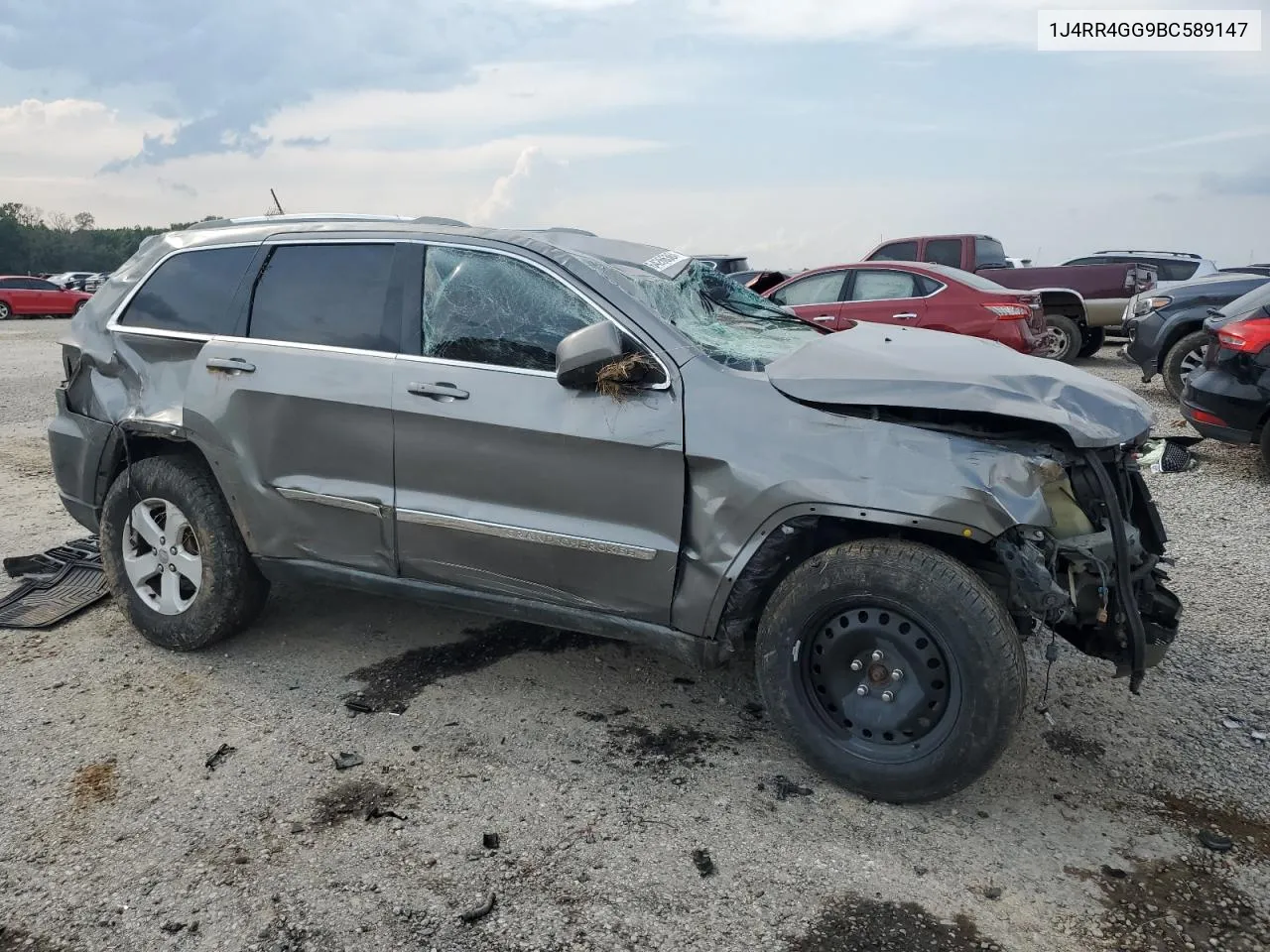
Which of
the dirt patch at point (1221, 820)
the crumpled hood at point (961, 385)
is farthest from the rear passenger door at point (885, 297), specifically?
the dirt patch at point (1221, 820)

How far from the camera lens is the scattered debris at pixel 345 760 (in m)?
3.46

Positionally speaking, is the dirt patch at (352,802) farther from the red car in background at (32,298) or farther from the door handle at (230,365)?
the red car in background at (32,298)

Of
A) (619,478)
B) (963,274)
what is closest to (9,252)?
Result: (963,274)

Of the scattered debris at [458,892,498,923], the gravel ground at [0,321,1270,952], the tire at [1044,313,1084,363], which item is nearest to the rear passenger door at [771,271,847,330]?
the tire at [1044,313,1084,363]

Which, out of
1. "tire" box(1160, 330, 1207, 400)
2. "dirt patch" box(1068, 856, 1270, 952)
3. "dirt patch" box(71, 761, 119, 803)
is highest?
"tire" box(1160, 330, 1207, 400)

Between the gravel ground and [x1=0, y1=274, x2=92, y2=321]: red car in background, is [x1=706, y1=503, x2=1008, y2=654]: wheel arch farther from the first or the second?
[x1=0, y1=274, x2=92, y2=321]: red car in background

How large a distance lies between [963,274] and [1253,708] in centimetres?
800

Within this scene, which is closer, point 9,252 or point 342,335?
point 342,335

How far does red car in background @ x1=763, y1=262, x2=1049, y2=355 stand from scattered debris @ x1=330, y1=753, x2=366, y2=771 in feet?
26.0

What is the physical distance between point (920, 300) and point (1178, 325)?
2.56 metres

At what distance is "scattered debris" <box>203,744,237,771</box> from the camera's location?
3480 mm

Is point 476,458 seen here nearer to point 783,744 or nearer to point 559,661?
point 559,661

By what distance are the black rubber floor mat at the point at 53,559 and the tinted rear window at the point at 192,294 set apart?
1546mm

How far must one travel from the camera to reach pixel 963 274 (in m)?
11.1
